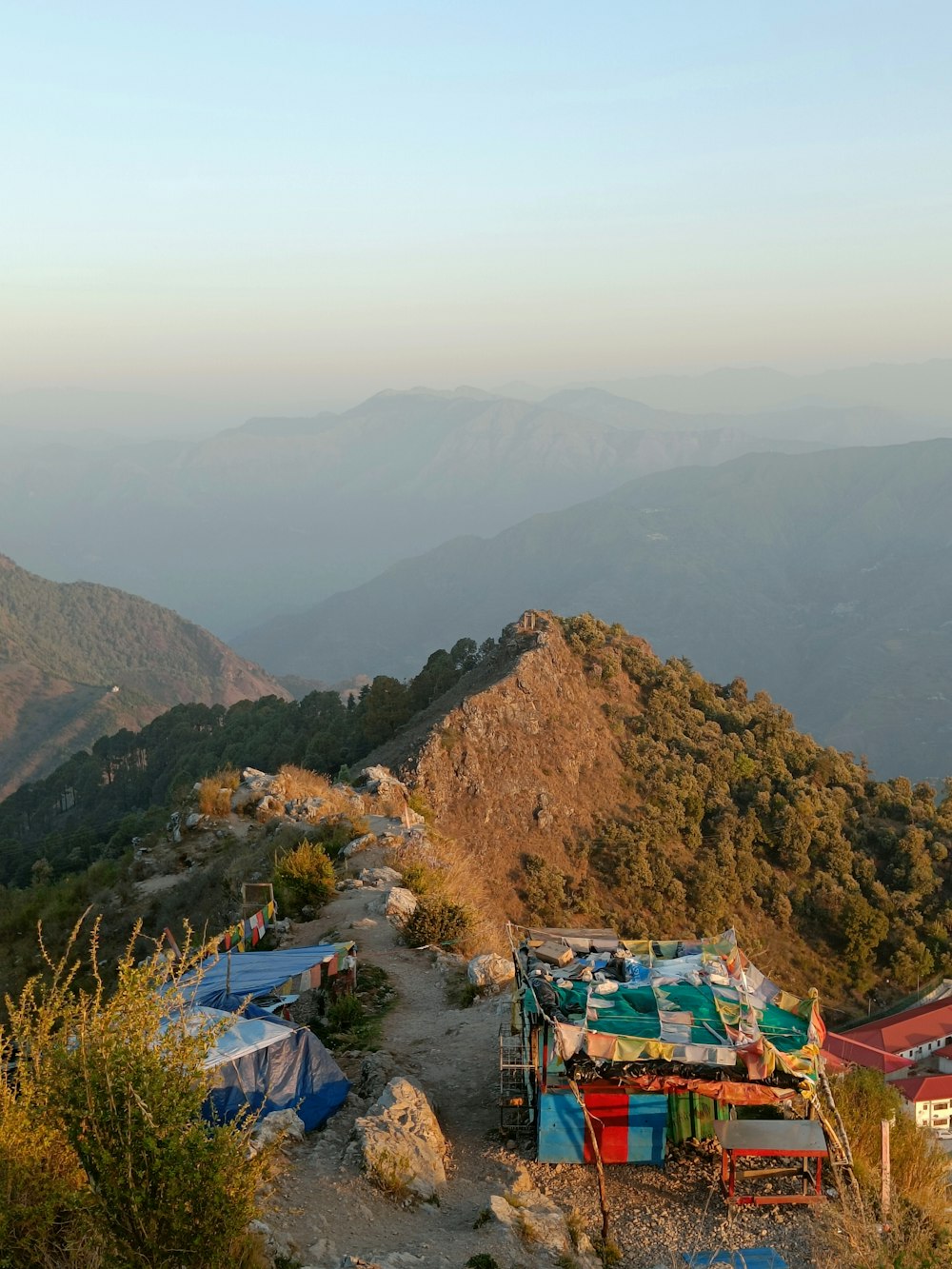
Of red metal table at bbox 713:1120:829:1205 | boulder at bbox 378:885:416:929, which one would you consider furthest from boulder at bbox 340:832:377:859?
red metal table at bbox 713:1120:829:1205

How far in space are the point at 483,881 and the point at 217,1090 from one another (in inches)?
724

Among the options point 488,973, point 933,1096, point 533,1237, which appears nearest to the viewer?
point 533,1237

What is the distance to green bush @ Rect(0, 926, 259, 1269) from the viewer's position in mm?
5574

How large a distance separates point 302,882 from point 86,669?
12632 centimetres

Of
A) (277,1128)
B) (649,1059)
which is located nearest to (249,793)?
(277,1128)

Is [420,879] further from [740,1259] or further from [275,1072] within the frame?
[740,1259]

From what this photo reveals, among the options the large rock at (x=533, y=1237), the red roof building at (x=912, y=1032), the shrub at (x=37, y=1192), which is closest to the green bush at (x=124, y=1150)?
the shrub at (x=37, y=1192)

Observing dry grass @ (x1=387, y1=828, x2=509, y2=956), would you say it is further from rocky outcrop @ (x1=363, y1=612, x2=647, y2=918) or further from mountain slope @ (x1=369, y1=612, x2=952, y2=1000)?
mountain slope @ (x1=369, y1=612, x2=952, y2=1000)

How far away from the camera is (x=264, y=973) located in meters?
11.7

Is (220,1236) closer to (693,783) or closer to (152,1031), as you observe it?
(152,1031)

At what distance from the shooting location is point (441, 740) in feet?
97.5

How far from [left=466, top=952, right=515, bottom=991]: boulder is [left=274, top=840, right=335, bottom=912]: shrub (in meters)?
3.93

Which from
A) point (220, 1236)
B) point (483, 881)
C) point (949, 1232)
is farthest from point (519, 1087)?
point (483, 881)

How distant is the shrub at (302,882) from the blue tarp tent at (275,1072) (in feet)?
22.1
